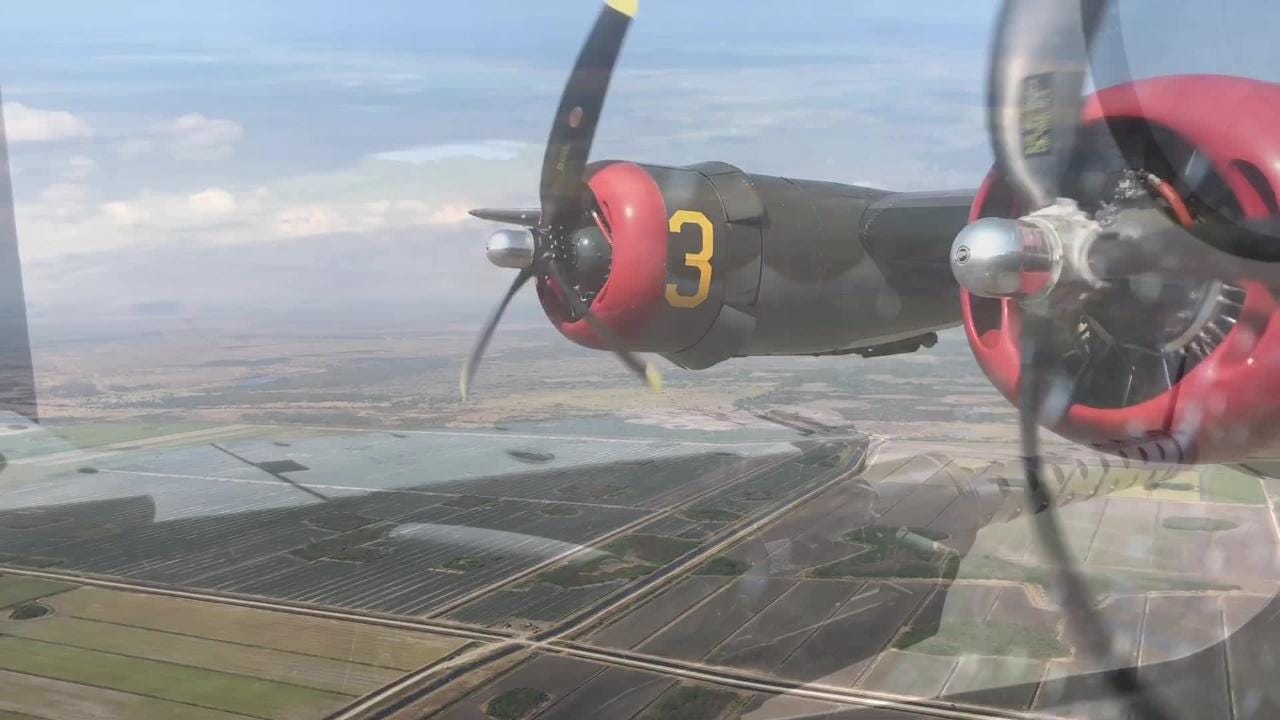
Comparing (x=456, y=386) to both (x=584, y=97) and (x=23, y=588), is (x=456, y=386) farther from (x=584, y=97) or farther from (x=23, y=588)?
(x=23, y=588)

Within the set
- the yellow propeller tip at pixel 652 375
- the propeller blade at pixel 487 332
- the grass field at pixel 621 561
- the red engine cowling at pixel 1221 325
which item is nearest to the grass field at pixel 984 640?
the grass field at pixel 621 561

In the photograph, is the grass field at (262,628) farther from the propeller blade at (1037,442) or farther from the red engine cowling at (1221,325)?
the red engine cowling at (1221,325)

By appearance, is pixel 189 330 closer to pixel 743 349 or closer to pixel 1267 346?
pixel 743 349

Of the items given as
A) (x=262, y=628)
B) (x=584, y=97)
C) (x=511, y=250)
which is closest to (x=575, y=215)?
(x=511, y=250)

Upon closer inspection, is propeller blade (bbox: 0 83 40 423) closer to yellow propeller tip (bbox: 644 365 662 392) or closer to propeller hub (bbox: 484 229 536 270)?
propeller hub (bbox: 484 229 536 270)

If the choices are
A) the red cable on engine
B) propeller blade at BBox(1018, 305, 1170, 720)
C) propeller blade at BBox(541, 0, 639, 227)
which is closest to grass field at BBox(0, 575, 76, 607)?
propeller blade at BBox(541, 0, 639, 227)

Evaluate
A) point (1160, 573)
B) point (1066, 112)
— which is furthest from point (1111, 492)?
point (1066, 112)
